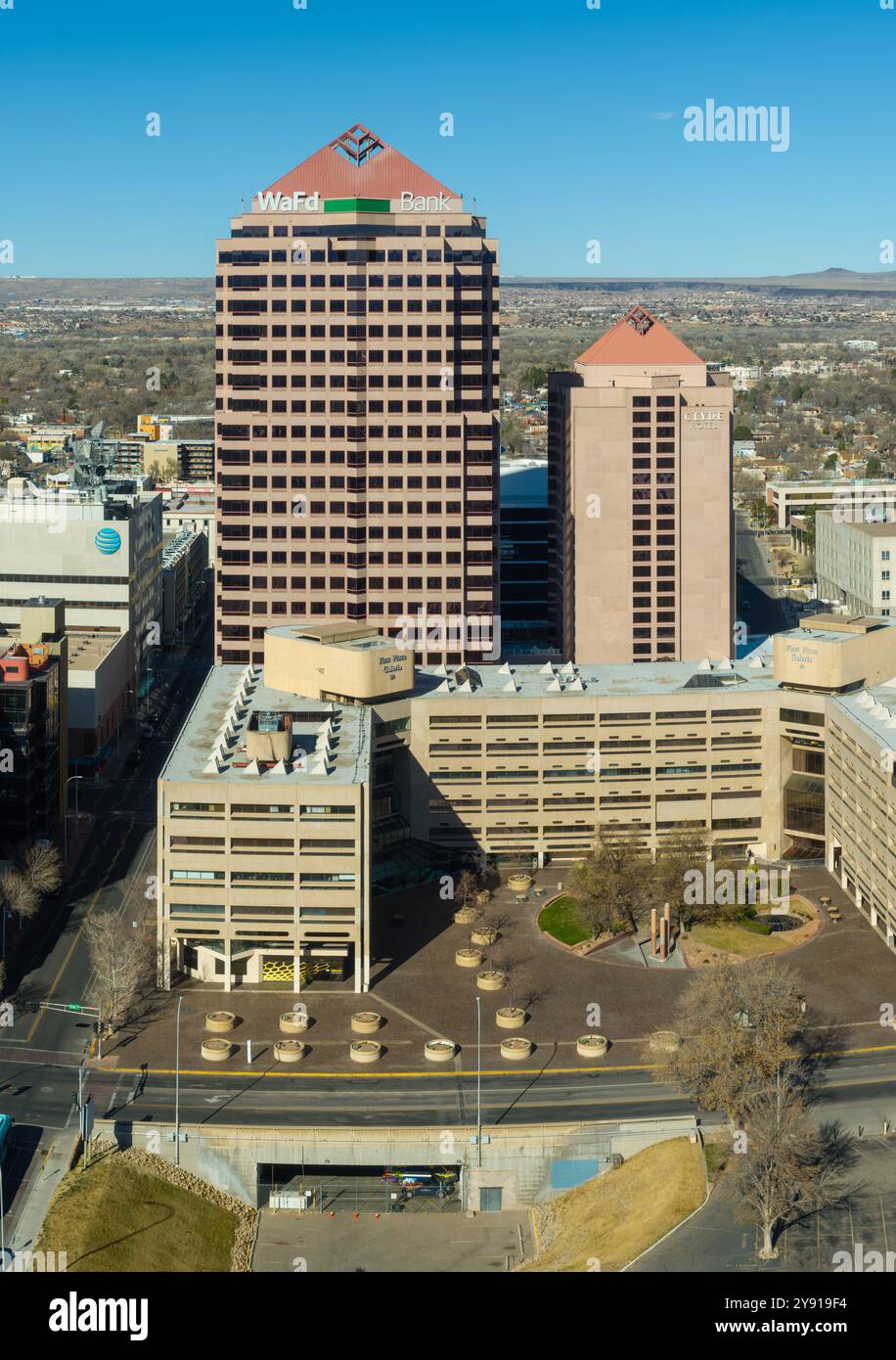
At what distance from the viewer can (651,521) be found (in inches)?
A: 6225

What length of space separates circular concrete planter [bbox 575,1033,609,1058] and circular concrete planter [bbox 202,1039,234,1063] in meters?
18.5

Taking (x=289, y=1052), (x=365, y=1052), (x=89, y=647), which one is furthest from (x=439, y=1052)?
(x=89, y=647)

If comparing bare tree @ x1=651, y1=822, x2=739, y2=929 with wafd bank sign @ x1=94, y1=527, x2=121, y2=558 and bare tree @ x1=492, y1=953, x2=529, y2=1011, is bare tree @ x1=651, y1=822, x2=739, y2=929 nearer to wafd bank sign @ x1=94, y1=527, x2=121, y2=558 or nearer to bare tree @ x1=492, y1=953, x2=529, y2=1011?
bare tree @ x1=492, y1=953, x2=529, y2=1011

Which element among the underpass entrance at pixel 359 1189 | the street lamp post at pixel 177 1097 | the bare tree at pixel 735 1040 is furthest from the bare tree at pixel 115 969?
the bare tree at pixel 735 1040

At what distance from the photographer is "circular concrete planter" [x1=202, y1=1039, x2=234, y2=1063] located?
10069 cm

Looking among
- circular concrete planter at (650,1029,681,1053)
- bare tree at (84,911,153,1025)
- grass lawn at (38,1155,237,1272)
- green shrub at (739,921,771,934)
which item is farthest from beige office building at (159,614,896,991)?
grass lawn at (38,1155,237,1272)

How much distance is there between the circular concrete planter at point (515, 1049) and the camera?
10150 cm

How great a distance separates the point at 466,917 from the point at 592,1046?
20.7 meters

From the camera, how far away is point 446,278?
479 ft

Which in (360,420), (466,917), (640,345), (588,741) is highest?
(640,345)

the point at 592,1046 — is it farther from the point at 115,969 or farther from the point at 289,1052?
the point at 115,969

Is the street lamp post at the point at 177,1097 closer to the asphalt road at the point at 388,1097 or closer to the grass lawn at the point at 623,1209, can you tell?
the asphalt road at the point at 388,1097

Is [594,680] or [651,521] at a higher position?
[651,521]
